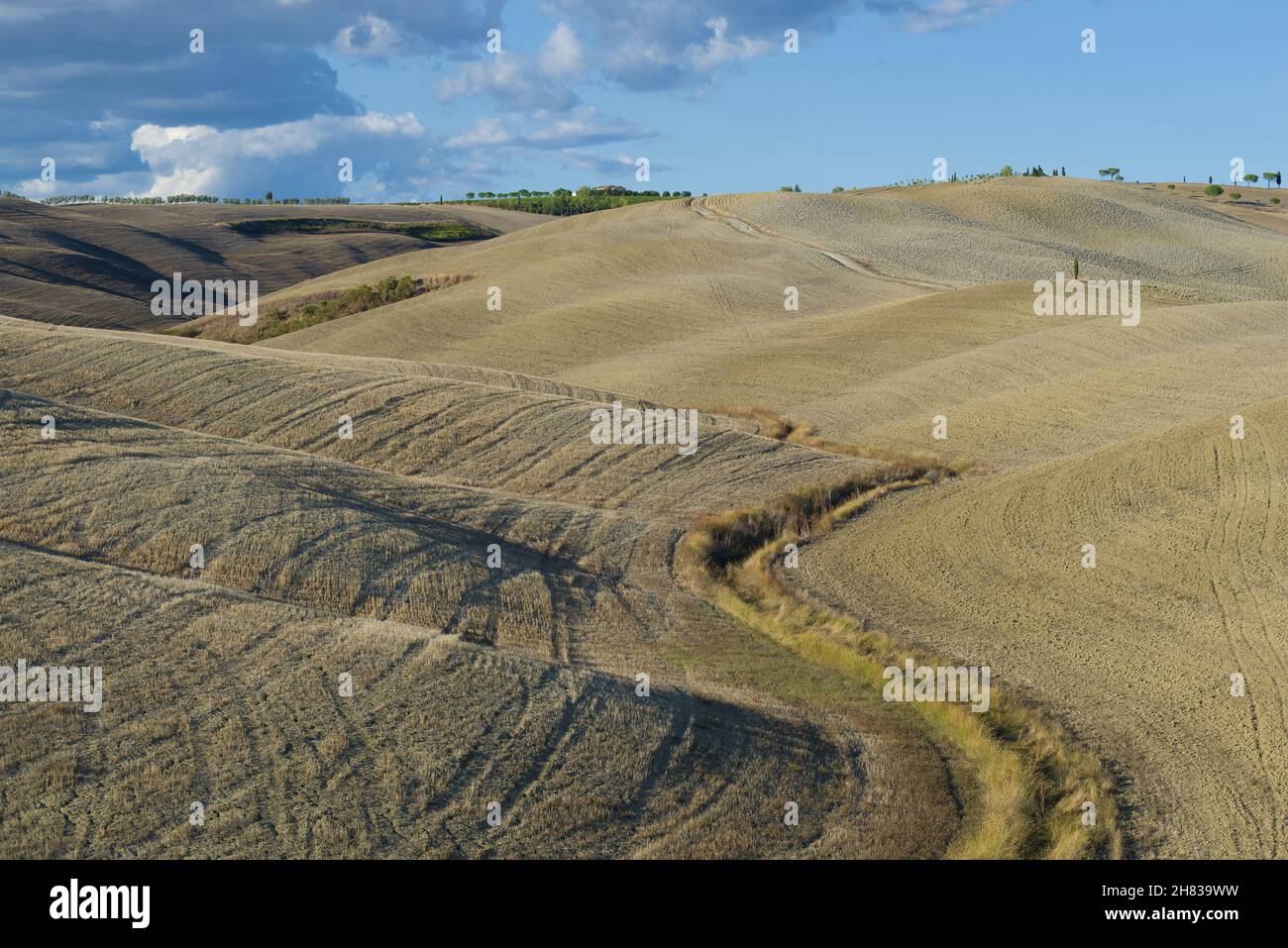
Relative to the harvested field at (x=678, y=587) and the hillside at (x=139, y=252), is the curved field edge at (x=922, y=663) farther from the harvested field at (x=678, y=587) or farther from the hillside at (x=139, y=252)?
the hillside at (x=139, y=252)

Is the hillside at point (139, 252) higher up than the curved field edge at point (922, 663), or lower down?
higher up

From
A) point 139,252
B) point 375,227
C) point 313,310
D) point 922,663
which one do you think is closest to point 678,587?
point 922,663

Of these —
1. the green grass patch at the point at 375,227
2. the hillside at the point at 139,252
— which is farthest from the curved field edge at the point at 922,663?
the green grass patch at the point at 375,227

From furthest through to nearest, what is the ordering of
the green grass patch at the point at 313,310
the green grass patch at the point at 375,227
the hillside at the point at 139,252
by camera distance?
the green grass patch at the point at 375,227 < the hillside at the point at 139,252 < the green grass patch at the point at 313,310

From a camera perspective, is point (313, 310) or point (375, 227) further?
point (375, 227)

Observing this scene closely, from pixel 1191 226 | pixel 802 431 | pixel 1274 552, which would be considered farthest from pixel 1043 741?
pixel 1191 226

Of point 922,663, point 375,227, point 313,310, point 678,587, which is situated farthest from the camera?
point 375,227

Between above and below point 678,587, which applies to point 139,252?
above

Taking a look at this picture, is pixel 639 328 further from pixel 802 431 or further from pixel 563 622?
pixel 563 622

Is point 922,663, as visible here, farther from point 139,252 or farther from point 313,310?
point 139,252
